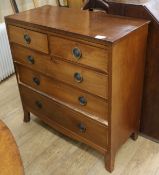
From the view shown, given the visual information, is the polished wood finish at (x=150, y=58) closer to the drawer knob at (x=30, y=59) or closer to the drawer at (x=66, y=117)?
the drawer at (x=66, y=117)

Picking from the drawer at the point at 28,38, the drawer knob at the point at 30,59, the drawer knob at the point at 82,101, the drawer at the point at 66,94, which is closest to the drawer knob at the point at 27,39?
the drawer at the point at 28,38

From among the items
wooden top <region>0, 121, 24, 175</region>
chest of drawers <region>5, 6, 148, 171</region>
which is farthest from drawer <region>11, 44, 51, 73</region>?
wooden top <region>0, 121, 24, 175</region>

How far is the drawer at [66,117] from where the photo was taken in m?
1.38

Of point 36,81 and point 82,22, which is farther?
point 36,81

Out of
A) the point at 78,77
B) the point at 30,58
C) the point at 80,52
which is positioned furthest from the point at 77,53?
the point at 30,58

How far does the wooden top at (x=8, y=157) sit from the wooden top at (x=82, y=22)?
0.60 meters

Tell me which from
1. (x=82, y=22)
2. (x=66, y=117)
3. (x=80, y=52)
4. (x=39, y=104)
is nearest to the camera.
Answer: (x=80, y=52)

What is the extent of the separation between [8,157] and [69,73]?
73cm

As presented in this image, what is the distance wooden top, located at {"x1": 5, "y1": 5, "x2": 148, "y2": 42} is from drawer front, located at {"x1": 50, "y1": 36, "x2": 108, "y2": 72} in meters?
0.06

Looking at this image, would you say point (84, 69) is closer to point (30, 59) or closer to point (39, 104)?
point (30, 59)

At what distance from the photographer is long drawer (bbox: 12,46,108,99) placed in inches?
47.1

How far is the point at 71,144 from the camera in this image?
66.5 inches

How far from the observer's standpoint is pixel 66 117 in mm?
1523

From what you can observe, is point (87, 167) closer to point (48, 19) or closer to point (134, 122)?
point (134, 122)
